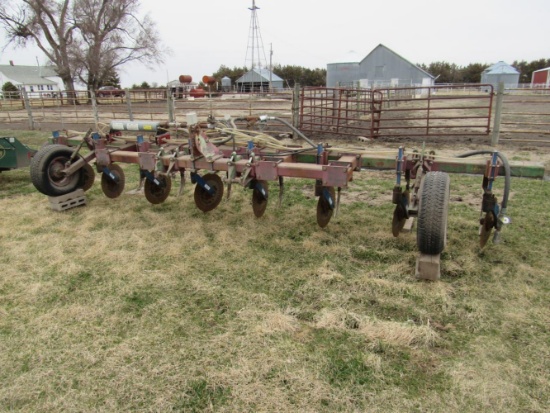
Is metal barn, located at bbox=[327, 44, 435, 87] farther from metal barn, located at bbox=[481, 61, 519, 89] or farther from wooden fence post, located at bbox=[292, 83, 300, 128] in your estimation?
wooden fence post, located at bbox=[292, 83, 300, 128]

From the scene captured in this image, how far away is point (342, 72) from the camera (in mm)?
47156

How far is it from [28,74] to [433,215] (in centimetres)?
6967

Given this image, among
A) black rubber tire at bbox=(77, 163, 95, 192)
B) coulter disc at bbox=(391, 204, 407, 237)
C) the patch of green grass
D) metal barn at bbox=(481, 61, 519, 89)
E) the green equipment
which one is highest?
metal barn at bbox=(481, 61, 519, 89)

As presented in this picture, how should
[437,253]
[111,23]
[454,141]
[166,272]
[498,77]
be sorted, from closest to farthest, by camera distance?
A: [437,253], [166,272], [454,141], [111,23], [498,77]

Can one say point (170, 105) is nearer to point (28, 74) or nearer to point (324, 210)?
point (324, 210)

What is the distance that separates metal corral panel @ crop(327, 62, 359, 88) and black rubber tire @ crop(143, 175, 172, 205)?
43.8 m

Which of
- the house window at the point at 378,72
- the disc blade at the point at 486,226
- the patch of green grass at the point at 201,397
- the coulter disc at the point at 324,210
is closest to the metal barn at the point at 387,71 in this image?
the house window at the point at 378,72

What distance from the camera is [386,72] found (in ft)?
146

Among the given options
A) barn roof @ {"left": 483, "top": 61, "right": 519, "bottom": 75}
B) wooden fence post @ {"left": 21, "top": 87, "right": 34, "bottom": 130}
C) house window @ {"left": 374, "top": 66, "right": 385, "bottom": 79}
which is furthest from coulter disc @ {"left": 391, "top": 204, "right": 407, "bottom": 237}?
barn roof @ {"left": 483, "top": 61, "right": 519, "bottom": 75}

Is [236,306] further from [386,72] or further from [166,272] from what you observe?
[386,72]

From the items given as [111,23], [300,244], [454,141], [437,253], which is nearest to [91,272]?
[300,244]

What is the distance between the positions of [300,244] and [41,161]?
3.15 m

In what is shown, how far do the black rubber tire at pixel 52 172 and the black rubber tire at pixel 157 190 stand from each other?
935 mm

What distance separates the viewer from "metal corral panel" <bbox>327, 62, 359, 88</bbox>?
46.5 m
